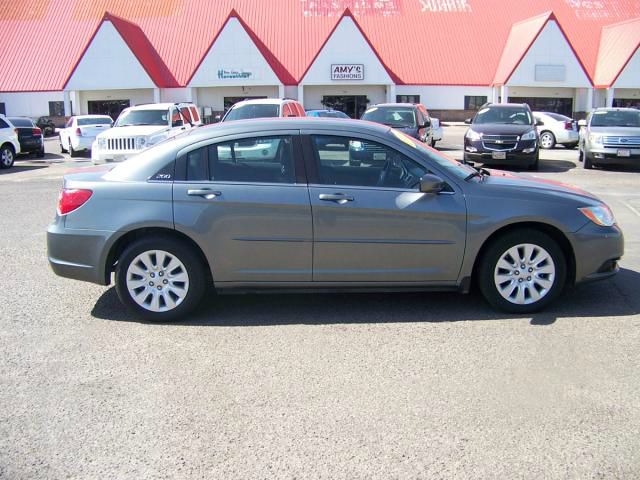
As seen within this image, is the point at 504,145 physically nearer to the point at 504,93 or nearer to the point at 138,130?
the point at 138,130

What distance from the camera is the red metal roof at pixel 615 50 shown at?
4262 cm

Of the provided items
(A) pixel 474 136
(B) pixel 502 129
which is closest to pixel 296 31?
(A) pixel 474 136

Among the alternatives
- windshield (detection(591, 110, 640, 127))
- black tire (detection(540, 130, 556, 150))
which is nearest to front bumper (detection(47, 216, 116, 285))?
windshield (detection(591, 110, 640, 127))

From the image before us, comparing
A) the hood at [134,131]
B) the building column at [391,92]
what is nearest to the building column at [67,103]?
the building column at [391,92]

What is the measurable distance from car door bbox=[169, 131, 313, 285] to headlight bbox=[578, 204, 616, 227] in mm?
2421

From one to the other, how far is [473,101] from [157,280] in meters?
44.2

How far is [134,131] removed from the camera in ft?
54.7

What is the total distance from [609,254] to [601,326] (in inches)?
26.8

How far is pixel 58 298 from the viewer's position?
6.37 metres

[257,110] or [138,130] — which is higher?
[257,110]

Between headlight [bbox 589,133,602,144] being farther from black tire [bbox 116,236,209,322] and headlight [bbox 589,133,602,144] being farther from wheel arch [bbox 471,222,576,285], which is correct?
black tire [bbox 116,236,209,322]

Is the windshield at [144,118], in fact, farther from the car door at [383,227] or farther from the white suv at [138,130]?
the car door at [383,227]

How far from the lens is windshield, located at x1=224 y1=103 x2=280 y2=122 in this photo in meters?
18.4

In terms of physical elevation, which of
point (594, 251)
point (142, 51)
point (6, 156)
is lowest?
point (594, 251)
